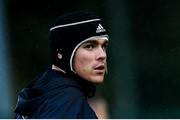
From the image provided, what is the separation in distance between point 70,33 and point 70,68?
0.17 metres

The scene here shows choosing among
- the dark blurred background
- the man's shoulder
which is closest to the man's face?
the man's shoulder

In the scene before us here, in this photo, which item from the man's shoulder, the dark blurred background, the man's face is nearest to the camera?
the man's shoulder

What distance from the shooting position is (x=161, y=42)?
6.02 metres

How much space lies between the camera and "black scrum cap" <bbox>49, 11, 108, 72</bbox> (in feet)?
11.7

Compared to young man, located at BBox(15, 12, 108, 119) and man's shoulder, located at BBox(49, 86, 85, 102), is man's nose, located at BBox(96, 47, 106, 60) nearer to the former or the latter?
young man, located at BBox(15, 12, 108, 119)

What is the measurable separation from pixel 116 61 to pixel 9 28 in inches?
37.8

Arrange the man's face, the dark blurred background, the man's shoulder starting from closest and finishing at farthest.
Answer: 1. the man's shoulder
2. the man's face
3. the dark blurred background

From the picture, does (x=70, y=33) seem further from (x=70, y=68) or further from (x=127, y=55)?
(x=127, y=55)

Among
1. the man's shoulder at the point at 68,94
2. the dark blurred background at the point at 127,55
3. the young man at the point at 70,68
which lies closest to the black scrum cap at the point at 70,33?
the young man at the point at 70,68

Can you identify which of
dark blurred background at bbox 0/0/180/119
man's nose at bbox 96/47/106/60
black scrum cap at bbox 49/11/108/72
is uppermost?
black scrum cap at bbox 49/11/108/72

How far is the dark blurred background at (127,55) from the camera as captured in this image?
232 inches

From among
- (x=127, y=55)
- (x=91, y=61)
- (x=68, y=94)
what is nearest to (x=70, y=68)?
(x=91, y=61)

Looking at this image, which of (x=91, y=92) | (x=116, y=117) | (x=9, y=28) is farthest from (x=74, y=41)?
(x=9, y=28)

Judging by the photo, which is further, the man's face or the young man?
the man's face
